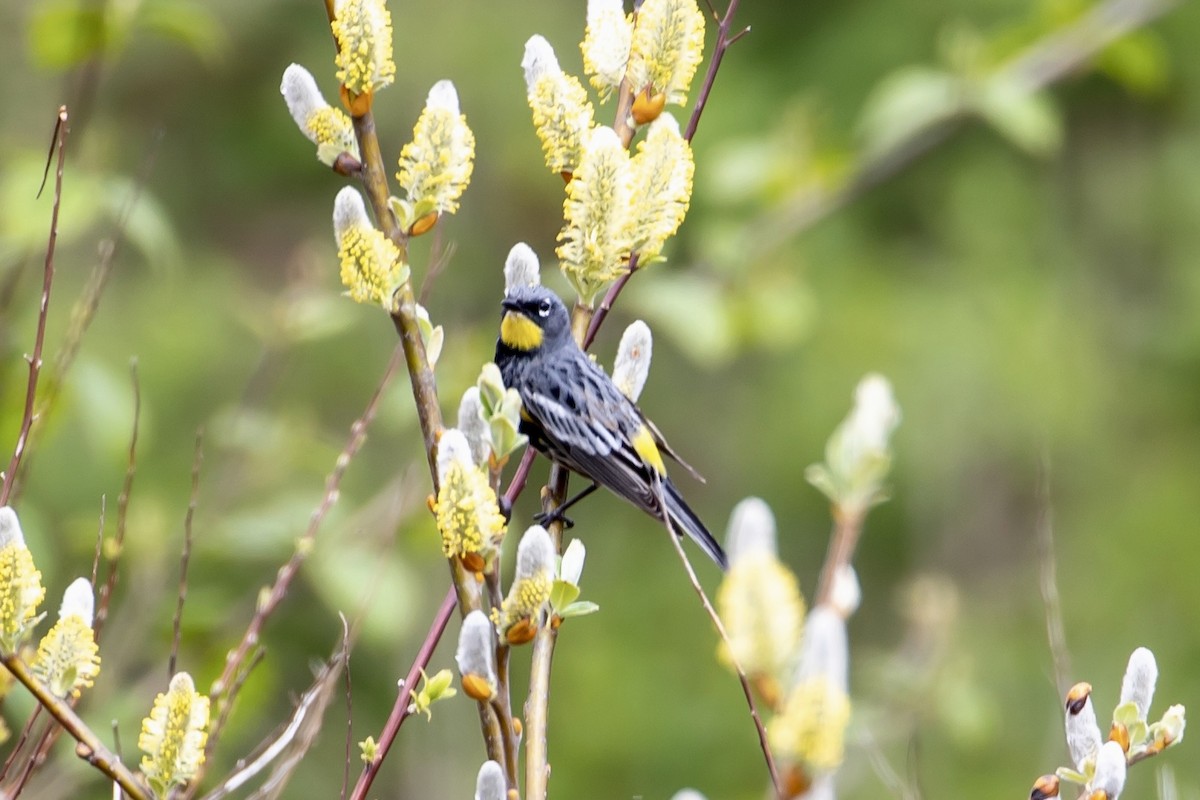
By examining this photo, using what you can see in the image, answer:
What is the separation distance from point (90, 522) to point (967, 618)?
5750 millimetres

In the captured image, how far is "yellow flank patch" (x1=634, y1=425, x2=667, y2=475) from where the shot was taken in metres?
2.63

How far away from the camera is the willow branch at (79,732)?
115cm

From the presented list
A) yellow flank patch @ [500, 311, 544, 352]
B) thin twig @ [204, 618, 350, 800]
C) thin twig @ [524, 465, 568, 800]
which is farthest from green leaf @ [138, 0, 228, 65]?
thin twig @ [524, 465, 568, 800]

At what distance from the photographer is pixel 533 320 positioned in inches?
105

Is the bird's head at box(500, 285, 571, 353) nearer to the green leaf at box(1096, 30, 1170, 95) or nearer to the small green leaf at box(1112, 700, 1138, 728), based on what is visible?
the small green leaf at box(1112, 700, 1138, 728)

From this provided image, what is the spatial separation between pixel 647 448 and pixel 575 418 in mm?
235

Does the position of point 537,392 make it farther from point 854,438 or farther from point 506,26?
point 506,26


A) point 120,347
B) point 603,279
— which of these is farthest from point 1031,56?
point 120,347

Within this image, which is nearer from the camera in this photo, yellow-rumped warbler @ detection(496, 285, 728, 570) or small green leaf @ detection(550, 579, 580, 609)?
small green leaf @ detection(550, 579, 580, 609)

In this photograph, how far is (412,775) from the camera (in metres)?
6.08

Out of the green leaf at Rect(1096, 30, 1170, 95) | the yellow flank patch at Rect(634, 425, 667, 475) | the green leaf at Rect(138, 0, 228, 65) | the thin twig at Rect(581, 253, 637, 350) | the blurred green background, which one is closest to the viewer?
the thin twig at Rect(581, 253, 637, 350)

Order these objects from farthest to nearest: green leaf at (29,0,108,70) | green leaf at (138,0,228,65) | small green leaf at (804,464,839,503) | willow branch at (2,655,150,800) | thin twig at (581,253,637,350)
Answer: green leaf at (138,0,228,65) < green leaf at (29,0,108,70) < thin twig at (581,253,637,350) < willow branch at (2,655,150,800) < small green leaf at (804,464,839,503)

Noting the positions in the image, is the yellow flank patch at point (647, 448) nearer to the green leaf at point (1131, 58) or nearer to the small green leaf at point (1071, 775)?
the small green leaf at point (1071, 775)

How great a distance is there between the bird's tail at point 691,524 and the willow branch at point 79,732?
5.49 feet
